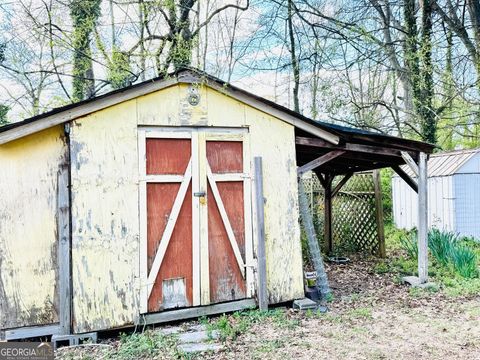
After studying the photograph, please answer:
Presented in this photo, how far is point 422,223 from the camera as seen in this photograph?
579 centimetres

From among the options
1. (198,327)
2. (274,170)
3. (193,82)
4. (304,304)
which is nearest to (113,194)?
(193,82)

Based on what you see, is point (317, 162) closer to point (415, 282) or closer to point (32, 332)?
point (415, 282)

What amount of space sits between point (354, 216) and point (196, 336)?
5499 millimetres

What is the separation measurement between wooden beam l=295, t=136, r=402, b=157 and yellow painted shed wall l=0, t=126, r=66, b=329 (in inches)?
117

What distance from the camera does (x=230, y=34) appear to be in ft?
28.5

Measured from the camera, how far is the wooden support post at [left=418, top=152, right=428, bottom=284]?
223 inches

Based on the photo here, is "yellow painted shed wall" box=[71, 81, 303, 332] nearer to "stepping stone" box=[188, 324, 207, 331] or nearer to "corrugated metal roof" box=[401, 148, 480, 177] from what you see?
"stepping stone" box=[188, 324, 207, 331]

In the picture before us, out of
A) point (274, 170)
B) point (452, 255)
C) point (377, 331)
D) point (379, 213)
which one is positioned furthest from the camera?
point (379, 213)

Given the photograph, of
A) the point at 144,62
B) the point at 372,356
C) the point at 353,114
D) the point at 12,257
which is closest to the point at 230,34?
the point at 144,62

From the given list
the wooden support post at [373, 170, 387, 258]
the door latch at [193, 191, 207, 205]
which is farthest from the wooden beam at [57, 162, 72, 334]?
the wooden support post at [373, 170, 387, 258]

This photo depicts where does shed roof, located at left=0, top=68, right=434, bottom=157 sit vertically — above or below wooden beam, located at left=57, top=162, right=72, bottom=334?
above

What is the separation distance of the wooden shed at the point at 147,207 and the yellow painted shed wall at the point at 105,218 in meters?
0.01

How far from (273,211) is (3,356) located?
3.07m

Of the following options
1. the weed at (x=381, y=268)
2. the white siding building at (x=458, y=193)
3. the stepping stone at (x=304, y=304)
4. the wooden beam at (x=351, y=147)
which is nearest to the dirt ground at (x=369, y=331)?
the stepping stone at (x=304, y=304)
